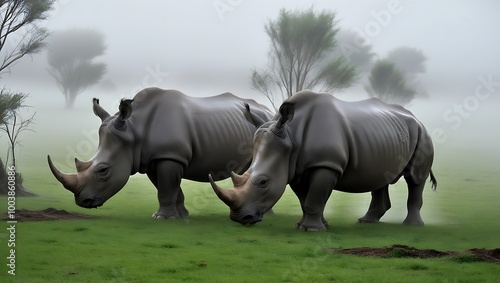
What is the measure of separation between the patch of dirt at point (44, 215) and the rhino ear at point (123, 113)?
4.97ft

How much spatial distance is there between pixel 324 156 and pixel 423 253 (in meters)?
1.95

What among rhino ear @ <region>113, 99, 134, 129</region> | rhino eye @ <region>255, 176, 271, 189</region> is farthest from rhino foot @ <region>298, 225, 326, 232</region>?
rhino ear @ <region>113, 99, 134, 129</region>

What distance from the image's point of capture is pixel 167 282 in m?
6.63

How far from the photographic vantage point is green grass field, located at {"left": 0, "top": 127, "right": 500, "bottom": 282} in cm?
698

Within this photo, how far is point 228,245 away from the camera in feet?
28.3

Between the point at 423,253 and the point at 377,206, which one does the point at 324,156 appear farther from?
the point at 377,206

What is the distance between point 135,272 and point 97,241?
6.11 ft

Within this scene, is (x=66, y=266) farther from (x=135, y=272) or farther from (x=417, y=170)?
(x=417, y=170)

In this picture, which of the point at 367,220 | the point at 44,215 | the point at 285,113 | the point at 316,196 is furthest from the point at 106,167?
the point at 367,220

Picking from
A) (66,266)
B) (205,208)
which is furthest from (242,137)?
(66,266)

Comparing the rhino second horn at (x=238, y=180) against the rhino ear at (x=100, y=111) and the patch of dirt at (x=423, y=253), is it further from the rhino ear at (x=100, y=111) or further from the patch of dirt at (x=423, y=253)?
the rhino ear at (x=100, y=111)

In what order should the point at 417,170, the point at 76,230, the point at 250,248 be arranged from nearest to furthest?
the point at 250,248, the point at 76,230, the point at 417,170

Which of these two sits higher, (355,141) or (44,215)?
(355,141)

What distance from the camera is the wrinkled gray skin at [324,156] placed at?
9055mm
